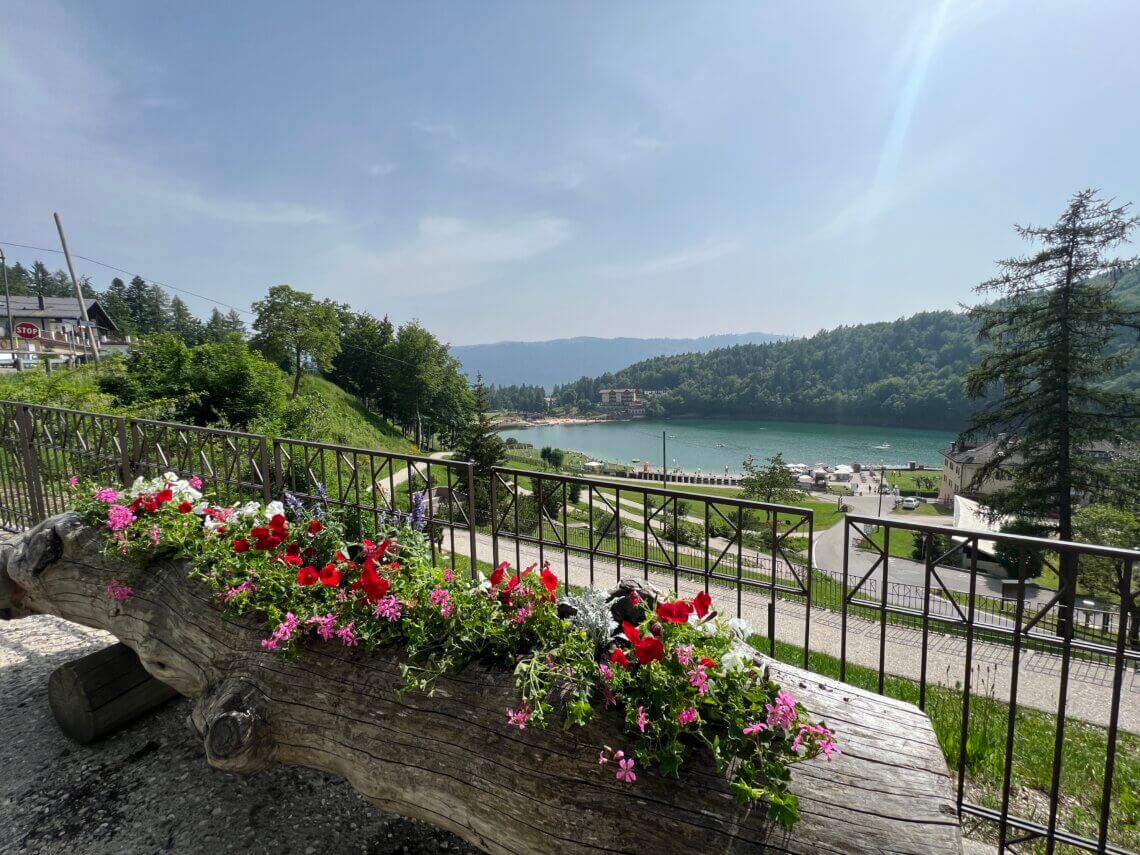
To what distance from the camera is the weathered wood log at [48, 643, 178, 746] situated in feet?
8.89

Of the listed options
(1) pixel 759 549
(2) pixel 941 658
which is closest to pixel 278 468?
(1) pixel 759 549

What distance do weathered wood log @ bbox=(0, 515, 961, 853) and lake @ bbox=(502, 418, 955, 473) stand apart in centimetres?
6844

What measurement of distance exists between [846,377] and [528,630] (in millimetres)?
110252

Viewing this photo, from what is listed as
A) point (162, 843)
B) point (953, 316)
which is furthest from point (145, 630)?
point (953, 316)

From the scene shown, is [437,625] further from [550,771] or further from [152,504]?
[152,504]

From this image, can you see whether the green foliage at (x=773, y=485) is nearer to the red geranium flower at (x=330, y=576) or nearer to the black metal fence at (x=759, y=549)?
the black metal fence at (x=759, y=549)

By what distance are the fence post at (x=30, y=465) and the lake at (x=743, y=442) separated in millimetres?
66655

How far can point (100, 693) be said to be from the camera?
8.95 ft

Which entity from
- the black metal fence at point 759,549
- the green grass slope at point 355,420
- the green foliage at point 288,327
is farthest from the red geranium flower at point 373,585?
the green foliage at point 288,327

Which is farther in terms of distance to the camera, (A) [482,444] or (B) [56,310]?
(B) [56,310]

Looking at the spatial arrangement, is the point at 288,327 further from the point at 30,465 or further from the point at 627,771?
the point at 627,771

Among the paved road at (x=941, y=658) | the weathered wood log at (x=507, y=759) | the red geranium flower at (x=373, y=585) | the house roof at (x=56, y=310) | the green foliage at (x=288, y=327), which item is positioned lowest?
the paved road at (x=941, y=658)

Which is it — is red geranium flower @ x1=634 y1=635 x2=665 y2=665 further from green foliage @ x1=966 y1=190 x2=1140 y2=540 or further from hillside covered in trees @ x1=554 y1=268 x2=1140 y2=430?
hillside covered in trees @ x1=554 y1=268 x2=1140 y2=430

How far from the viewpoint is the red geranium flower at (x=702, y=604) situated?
164 centimetres
